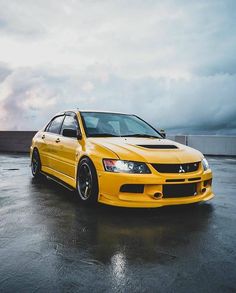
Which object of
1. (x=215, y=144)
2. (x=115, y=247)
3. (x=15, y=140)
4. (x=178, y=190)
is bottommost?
(x=215, y=144)

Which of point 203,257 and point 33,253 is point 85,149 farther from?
point 203,257

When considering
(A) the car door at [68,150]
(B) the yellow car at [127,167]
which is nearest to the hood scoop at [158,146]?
(B) the yellow car at [127,167]

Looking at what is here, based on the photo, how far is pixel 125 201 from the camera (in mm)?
4352

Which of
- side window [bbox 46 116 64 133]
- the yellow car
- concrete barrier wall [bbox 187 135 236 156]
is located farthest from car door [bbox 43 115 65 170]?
concrete barrier wall [bbox 187 135 236 156]

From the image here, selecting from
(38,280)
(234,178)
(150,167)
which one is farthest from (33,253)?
(234,178)

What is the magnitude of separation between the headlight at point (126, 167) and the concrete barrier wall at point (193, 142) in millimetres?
14977

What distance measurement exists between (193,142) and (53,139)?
1389 centimetres

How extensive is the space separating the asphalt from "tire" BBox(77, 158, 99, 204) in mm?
165

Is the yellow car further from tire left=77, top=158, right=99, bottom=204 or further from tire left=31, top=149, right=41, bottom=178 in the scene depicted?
tire left=31, top=149, right=41, bottom=178

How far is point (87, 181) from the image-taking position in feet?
16.2

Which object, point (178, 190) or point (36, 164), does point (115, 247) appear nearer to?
point (178, 190)

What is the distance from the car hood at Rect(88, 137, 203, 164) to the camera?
4414mm

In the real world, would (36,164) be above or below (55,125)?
below

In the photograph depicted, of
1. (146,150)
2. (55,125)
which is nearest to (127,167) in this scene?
(146,150)
